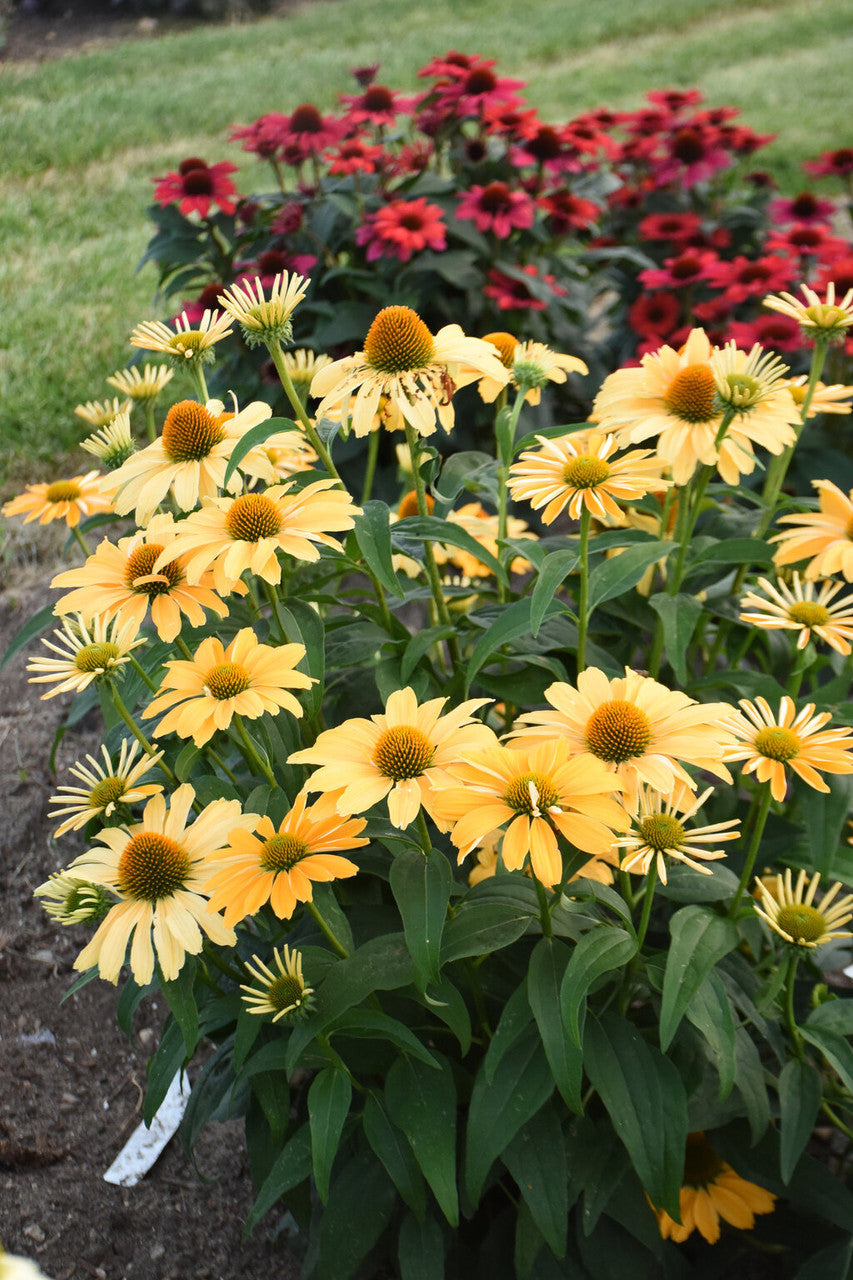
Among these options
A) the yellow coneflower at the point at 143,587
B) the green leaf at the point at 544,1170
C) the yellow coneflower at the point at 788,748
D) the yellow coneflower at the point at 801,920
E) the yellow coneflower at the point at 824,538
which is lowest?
the green leaf at the point at 544,1170

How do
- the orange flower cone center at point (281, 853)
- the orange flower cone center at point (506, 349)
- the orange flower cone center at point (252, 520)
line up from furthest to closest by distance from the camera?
the orange flower cone center at point (506, 349), the orange flower cone center at point (252, 520), the orange flower cone center at point (281, 853)

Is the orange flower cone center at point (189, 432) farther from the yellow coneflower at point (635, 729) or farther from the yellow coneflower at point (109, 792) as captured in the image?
the yellow coneflower at point (635, 729)

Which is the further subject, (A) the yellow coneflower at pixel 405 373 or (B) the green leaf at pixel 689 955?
(A) the yellow coneflower at pixel 405 373

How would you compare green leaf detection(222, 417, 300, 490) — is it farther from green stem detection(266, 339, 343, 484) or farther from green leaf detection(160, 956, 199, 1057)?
green leaf detection(160, 956, 199, 1057)

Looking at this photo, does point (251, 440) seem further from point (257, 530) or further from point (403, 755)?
point (403, 755)

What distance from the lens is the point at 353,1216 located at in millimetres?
1286

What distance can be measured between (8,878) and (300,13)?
1025cm

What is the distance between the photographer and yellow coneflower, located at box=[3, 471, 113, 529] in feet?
5.49

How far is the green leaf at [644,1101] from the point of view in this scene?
3.83 feet

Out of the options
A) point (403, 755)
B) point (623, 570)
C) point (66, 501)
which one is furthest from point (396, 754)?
point (66, 501)

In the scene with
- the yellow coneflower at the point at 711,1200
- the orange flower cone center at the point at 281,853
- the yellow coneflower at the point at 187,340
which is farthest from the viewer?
the yellow coneflower at the point at 711,1200

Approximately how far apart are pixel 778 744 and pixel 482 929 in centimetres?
39

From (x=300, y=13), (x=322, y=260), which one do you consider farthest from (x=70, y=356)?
(x=300, y=13)

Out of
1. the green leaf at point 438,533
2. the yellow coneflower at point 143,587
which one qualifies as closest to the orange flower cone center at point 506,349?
the green leaf at point 438,533
